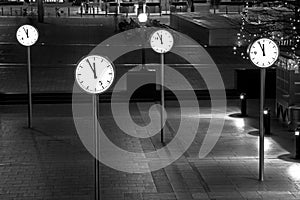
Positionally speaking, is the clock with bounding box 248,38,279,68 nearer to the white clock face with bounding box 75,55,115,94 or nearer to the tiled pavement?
the tiled pavement

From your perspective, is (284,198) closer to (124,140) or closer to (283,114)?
(124,140)

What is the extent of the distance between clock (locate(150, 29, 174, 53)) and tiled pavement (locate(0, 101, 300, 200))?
6.79 ft

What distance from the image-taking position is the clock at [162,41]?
1507 cm

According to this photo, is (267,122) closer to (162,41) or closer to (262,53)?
(162,41)

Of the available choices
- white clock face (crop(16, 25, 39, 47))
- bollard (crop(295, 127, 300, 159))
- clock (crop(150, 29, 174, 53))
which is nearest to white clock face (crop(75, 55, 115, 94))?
bollard (crop(295, 127, 300, 159))

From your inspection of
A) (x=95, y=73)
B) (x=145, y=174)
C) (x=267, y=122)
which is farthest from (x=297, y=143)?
(x=95, y=73)

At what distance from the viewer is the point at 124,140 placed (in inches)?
611

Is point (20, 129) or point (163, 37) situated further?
point (20, 129)

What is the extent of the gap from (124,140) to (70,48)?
1905 centimetres

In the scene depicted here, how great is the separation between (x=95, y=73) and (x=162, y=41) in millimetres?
5588

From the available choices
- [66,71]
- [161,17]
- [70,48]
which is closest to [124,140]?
[66,71]

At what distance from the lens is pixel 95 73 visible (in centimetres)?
968

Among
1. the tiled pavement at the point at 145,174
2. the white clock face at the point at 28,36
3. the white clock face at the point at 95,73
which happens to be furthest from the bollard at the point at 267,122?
the white clock face at the point at 95,73

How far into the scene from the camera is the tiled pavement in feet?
37.3
